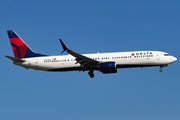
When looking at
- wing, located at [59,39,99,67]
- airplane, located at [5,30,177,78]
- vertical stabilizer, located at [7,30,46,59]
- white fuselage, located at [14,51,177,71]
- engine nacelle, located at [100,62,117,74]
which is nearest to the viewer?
wing, located at [59,39,99,67]

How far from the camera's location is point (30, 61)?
4666 cm

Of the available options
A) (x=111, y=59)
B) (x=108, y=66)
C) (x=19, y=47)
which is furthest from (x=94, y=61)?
(x=19, y=47)

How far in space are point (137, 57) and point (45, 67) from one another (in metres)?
15.1

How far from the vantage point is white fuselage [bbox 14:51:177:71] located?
43594 mm

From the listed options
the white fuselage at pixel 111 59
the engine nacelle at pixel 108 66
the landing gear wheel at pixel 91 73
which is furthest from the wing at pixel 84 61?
the landing gear wheel at pixel 91 73

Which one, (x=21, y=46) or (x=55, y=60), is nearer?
(x=55, y=60)

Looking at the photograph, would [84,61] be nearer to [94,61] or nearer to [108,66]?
[94,61]

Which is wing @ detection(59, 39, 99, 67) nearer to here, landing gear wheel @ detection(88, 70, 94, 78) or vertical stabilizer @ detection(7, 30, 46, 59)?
landing gear wheel @ detection(88, 70, 94, 78)

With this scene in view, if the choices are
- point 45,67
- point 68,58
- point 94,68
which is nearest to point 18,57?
point 45,67

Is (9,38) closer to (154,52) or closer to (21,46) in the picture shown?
(21,46)

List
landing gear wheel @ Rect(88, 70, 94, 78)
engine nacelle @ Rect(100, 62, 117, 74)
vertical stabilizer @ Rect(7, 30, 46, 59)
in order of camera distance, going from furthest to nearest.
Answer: vertical stabilizer @ Rect(7, 30, 46, 59) → landing gear wheel @ Rect(88, 70, 94, 78) → engine nacelle @ Rect(100, 62, 117, 74)

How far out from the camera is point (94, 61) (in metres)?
43.1

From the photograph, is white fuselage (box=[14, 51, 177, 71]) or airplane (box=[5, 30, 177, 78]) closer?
airplane (box=[5, 30, 177, 78])

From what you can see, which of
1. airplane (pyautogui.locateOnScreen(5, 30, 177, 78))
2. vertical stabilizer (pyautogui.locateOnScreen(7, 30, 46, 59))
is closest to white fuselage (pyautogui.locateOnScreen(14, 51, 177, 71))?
airplane (pyautogui.locateOnScreen(5, 30, 177, 78))
